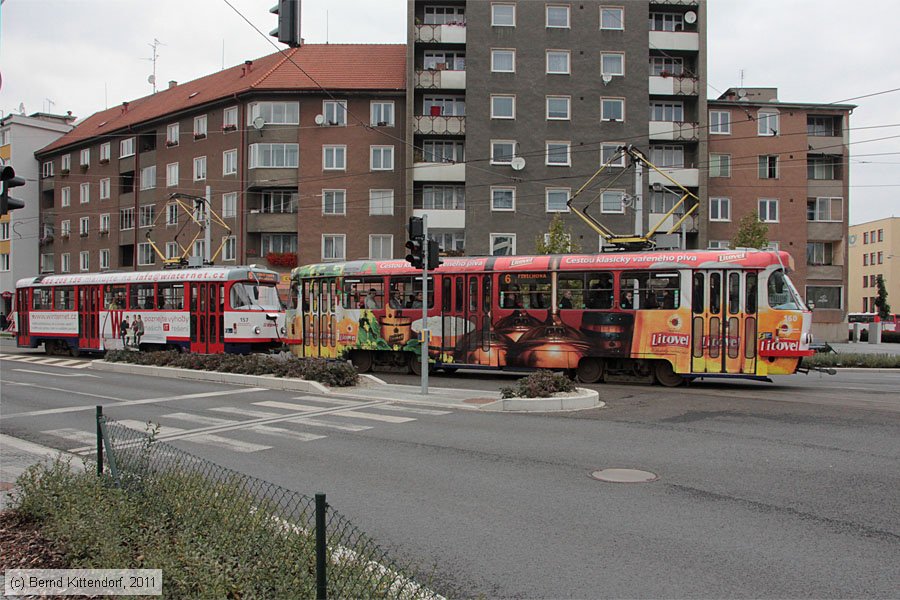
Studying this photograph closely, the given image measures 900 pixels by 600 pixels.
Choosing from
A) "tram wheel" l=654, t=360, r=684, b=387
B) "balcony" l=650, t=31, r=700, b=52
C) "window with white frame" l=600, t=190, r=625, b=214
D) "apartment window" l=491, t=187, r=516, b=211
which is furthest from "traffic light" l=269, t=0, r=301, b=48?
"balcony" l=650, t=31, r=700, b=52

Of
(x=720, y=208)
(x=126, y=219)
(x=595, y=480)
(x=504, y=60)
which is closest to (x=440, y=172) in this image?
(x=504, y=60)

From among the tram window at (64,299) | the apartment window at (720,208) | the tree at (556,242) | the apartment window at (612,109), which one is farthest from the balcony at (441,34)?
the tram window at (64,299)

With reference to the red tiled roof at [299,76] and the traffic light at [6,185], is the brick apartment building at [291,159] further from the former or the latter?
the traffic light at [6,185]

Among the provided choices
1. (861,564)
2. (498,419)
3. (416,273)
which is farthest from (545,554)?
(416,273)

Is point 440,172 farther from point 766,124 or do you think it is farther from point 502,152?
point 766,124

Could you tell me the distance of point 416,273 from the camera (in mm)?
20406

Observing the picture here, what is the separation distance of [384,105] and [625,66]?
14.4m

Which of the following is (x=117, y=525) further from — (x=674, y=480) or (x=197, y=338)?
(x=197, y=338)

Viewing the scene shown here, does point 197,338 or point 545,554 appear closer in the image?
point 545,554

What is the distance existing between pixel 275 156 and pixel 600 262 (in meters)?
Answer: 30.3

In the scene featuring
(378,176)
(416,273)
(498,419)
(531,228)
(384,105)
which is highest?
(384,105)

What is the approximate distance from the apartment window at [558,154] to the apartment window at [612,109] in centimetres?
290

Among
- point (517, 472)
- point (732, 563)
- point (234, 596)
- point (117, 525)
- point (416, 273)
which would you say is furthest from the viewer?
point (416, 273)

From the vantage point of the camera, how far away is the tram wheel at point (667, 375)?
17.3m
